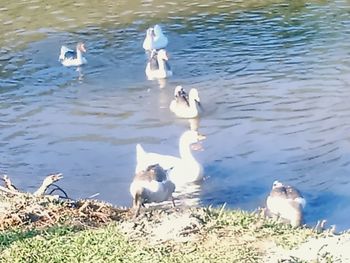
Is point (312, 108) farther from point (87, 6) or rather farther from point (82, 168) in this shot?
point (87, 6)

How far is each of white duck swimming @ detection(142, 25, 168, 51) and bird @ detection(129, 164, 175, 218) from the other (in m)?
6.69

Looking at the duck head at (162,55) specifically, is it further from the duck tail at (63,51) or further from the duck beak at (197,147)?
the duck beak at (197,147)

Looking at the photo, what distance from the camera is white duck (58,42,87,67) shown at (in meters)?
15.2

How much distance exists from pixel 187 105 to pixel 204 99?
1241 millimetres

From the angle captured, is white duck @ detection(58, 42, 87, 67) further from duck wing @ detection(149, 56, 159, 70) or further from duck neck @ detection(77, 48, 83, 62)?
duck wing @ detection(149, 56, 159, 70)

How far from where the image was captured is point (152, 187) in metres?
8.77

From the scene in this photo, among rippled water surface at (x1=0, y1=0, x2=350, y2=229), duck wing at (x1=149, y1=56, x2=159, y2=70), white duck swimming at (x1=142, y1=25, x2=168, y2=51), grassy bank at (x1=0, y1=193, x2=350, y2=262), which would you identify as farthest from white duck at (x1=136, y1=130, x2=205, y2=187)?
white duck swimming at (x1=142, y1=25, x2=168, y2=51)

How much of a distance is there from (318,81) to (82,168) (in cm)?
463

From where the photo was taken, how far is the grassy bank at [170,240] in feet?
18.4

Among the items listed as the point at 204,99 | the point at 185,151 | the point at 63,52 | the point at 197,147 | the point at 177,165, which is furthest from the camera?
the point at 63,52

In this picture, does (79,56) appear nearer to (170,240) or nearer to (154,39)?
(154,39)

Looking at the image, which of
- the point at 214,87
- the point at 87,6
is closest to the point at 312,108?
the point at 214,87

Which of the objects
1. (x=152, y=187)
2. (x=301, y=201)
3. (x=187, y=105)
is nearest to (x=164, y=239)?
(x=152, y=187)

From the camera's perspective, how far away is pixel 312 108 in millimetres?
12422
